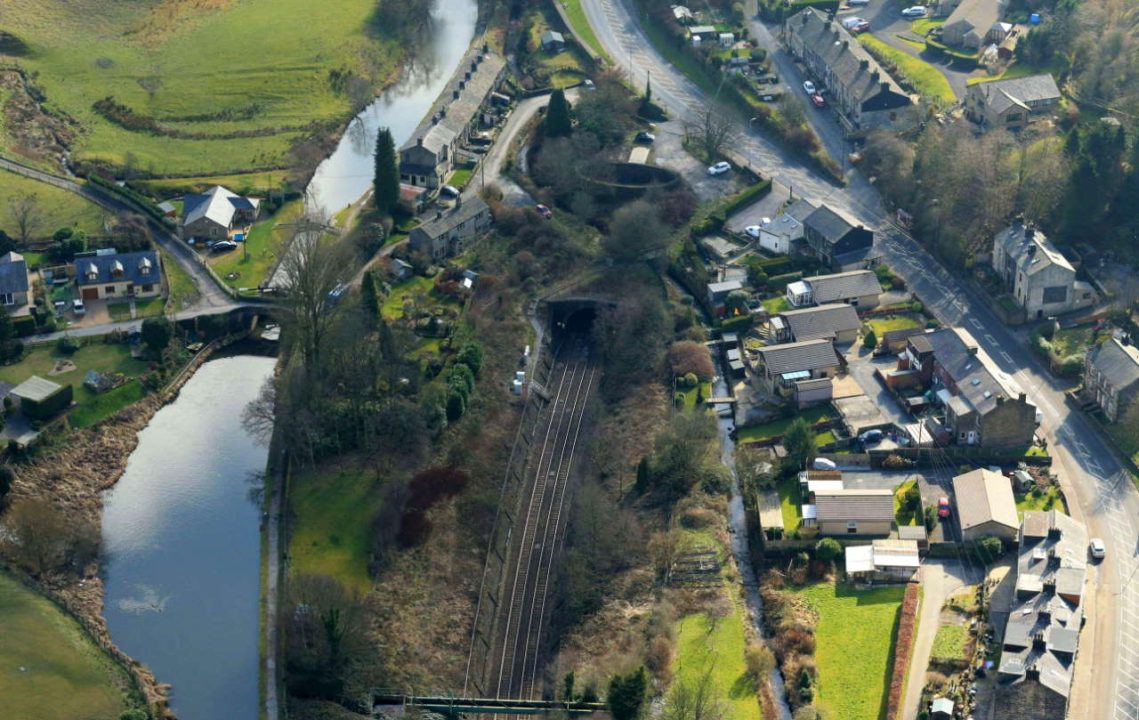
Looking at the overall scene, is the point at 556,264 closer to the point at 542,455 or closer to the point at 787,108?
the point at 542,455

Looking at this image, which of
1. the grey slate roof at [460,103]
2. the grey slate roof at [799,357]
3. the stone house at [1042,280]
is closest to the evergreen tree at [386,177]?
the grey slate roof at [460,103]

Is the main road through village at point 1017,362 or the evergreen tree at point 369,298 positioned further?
the evergreen tree at point 369,298

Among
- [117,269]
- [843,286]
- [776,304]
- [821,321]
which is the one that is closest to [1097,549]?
[821,321]

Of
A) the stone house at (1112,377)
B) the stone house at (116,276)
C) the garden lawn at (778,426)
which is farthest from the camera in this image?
the stone house at (116,276)

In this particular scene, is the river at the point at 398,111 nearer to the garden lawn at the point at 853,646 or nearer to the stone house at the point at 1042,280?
the stone house at the point at 1042,280

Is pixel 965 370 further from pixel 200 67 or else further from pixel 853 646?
pixel 200 67

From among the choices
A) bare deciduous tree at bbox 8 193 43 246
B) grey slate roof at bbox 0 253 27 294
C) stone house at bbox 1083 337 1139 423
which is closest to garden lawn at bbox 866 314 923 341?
stone house at bbox 1083 337 1139 423

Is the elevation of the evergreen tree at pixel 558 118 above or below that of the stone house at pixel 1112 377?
above
